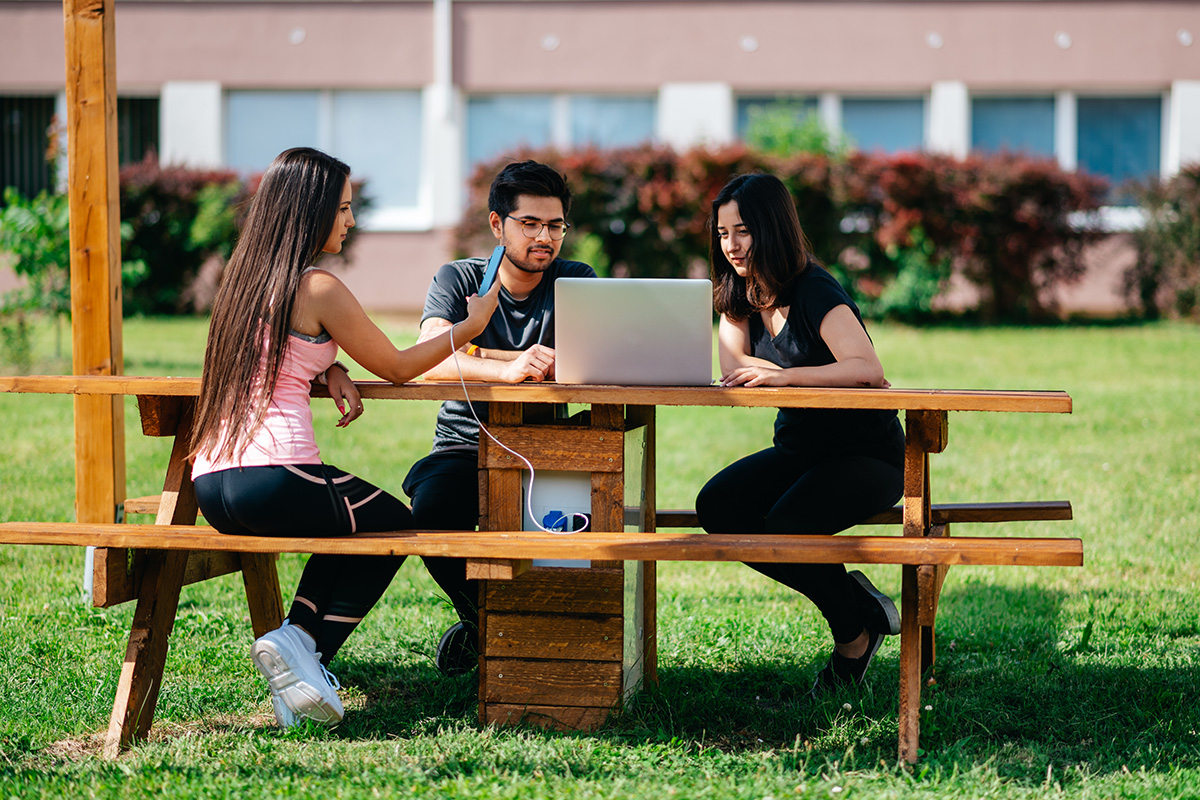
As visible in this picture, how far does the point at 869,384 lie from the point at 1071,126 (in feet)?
47.2

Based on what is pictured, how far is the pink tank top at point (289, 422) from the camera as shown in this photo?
11.0ft

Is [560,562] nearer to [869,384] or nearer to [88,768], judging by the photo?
[869,384]

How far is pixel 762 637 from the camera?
439cm

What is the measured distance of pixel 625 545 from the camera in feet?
10.6

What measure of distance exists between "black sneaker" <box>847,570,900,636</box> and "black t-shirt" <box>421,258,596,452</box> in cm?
127

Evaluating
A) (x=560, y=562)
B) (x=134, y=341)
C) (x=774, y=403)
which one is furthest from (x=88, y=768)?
(x=134, y=341)

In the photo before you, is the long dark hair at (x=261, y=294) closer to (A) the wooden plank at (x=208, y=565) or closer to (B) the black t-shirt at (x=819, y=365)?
(A) the wooden plank at (x=208, y=565)

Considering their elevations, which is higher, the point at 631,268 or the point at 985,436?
the point at 631,268

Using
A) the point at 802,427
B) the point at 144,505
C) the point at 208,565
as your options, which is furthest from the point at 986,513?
the point at 144,505

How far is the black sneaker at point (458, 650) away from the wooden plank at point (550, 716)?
1.86ft

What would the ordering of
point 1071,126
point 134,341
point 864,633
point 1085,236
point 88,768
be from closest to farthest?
point 88,768, point 864,633, point 134,341, point 1085,236, point 1071,126

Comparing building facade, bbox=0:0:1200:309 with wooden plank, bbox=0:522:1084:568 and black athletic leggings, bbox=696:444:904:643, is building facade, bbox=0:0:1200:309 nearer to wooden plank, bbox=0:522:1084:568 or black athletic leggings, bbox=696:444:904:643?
black athletic leggings, bbox=696:444:904:643

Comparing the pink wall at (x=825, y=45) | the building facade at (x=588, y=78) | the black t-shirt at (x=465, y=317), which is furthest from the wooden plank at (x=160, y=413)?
the pink wall at (x=825, y=45)

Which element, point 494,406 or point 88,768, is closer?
point 88,768
